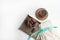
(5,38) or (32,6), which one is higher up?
(32,6)

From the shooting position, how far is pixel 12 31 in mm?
783

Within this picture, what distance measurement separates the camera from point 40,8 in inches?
32.2

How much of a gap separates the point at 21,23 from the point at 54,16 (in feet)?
0.69

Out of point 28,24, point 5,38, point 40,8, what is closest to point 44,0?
point 40,8

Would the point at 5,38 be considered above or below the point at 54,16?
below

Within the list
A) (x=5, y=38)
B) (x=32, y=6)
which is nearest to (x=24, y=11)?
(x=32, y=6)

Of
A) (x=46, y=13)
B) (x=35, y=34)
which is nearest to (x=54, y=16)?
(x=46, y=13)

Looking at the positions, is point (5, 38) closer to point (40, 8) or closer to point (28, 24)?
point (28, 24)

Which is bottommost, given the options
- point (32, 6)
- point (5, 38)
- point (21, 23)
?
point (5, 38)

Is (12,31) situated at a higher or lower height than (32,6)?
lower

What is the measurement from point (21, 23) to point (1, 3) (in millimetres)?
162

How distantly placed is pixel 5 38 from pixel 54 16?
0.32m

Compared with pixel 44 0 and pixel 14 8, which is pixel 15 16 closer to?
pixel 14 8

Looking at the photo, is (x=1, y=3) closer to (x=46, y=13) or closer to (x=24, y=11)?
(x=24, y=11)
